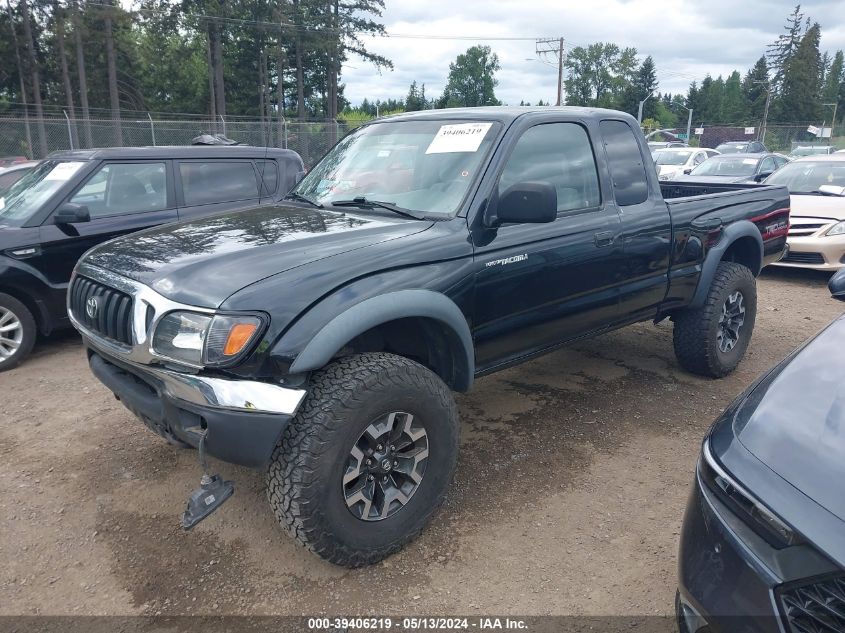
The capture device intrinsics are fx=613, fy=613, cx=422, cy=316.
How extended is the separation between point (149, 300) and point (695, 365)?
158 inches

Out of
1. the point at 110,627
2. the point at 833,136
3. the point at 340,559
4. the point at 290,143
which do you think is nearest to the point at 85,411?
the point at 110,627

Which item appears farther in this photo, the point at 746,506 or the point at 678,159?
the point at 678,159

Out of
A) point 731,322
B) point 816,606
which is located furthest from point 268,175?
point 816,606

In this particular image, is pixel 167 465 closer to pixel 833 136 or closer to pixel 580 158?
pixel 580 158

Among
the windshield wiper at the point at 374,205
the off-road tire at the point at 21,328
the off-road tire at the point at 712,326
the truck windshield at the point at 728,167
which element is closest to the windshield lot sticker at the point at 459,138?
the windshield wiper at the point at 374,205

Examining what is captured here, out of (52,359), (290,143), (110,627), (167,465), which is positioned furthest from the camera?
(290,143)

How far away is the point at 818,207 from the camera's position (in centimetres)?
844

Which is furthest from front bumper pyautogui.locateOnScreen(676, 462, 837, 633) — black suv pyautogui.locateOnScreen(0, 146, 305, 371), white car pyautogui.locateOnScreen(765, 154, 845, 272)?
white car pyautogui.locateOnScreen(765, 154, 845, 272)

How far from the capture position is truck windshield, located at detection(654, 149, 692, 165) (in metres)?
17.7

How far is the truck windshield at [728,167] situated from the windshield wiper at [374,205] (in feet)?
36.7

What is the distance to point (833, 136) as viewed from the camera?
47.1 meters

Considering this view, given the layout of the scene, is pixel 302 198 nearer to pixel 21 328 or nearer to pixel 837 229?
pixel 21 328

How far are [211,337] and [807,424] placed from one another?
2.02m

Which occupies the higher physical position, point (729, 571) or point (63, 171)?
point (63, 171)
